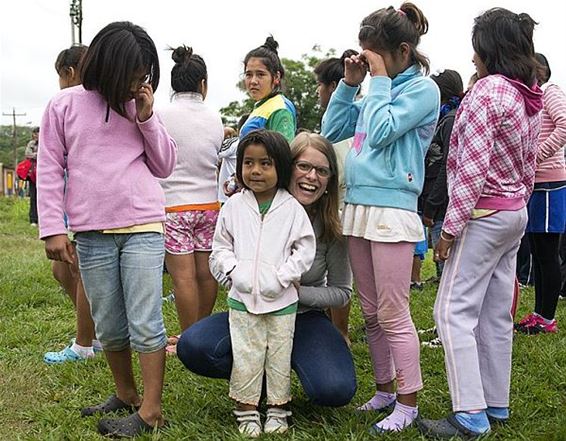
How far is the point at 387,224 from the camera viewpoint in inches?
118

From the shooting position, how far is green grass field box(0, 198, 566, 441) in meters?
3.04

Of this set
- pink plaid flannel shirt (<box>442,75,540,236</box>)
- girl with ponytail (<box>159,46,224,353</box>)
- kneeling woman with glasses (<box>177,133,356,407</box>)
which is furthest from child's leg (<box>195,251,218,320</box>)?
pink plaid flannel shirt (<box>442,75,540,236</box>)

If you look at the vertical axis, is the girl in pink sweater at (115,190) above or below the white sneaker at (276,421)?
above

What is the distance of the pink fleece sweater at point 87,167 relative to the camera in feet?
9.77

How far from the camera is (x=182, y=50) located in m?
4.31

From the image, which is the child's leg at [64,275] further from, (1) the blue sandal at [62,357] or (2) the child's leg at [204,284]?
(2) the child's leg at [204,284]

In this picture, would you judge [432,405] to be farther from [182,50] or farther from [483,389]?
[182,50]

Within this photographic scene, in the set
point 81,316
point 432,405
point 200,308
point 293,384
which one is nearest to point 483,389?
point 432,405

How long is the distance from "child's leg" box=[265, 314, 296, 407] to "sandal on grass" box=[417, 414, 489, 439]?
58 centimetres

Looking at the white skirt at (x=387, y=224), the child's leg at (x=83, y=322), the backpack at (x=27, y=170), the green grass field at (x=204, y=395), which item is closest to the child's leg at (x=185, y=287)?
the green grass field at (x=204, y=395)

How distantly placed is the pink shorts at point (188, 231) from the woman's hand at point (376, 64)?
5.35 feet

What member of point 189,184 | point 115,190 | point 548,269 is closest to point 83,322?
point 189,184

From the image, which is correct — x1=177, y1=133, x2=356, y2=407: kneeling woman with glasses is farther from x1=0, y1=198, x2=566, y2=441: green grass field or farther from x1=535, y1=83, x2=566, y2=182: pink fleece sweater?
x1=535, y1=83, x2=566, y2=182: pink fleece sweater

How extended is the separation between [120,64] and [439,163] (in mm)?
2635
